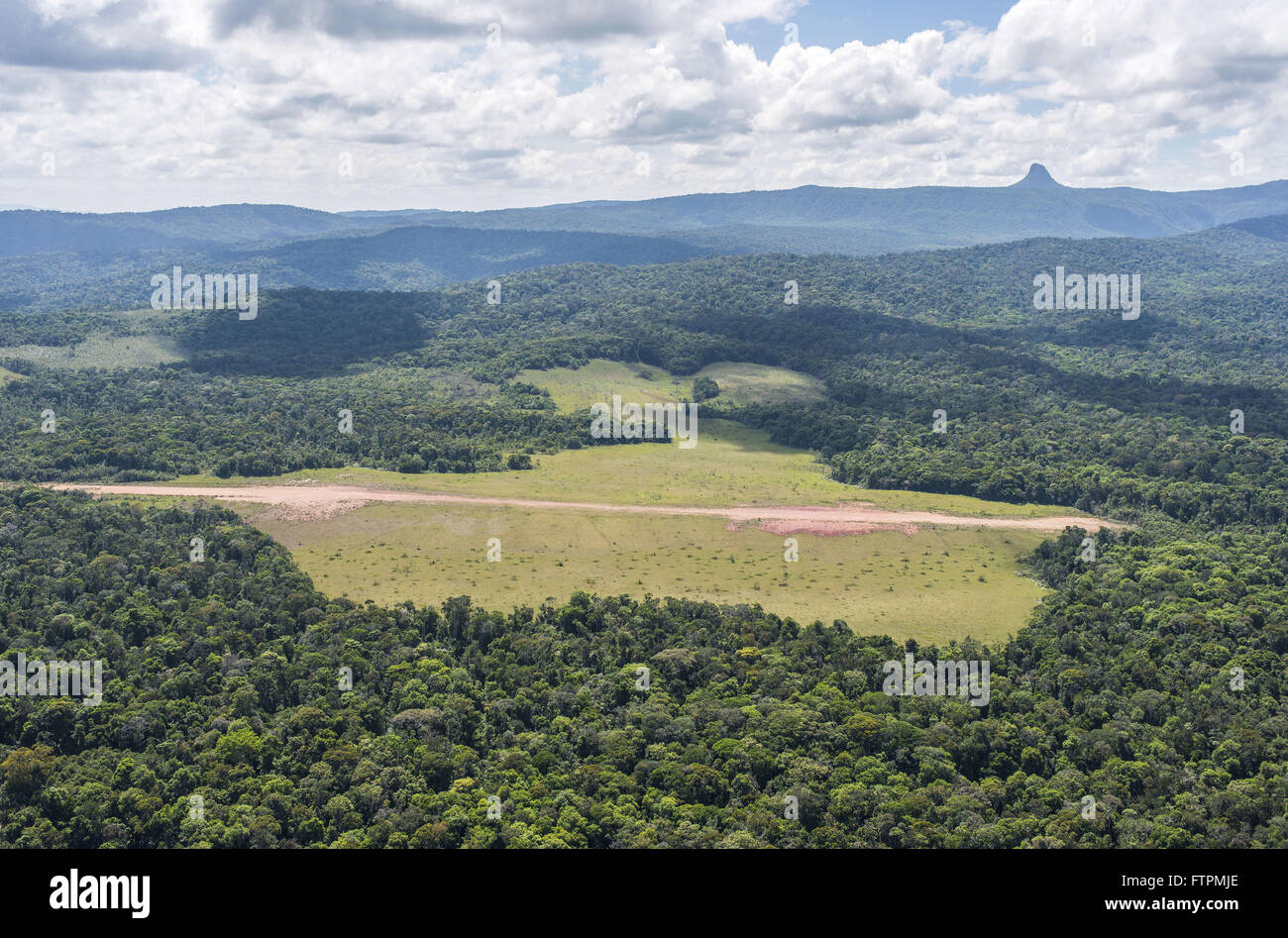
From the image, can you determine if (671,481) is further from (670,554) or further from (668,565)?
(668,565)

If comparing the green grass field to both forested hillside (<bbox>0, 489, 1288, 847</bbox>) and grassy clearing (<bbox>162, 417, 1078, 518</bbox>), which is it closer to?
grassy clearing (<bbox>162, 417, 1078, 518</bbox>)

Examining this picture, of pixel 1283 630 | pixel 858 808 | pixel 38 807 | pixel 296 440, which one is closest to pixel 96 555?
pixel 38 807

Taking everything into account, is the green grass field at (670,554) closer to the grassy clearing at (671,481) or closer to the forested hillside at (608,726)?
the grassy clearing at (671,481)

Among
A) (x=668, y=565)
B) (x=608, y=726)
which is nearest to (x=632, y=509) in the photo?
A: (x=668, y=565)

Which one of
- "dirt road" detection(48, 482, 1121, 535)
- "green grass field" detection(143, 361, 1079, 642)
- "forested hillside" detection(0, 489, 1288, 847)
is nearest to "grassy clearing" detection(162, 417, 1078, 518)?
"green grass field" detection(143, 361, 1079, 642)

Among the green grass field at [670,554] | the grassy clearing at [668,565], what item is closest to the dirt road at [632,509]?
the green grass field at [670,554]

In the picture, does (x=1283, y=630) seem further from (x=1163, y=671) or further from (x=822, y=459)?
(x=822, y=459)
